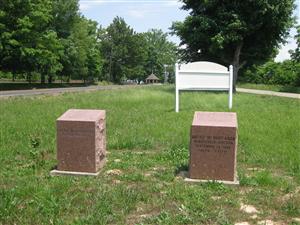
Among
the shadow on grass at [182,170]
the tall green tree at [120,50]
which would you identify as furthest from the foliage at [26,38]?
the tall green tree at [120,50]

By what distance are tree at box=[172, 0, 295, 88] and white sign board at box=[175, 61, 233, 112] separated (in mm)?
11329

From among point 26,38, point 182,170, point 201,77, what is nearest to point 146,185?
point 182,170

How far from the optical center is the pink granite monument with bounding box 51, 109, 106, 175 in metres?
6.88

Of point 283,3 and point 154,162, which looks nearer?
point 154,162

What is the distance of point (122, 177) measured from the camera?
21.6 ft

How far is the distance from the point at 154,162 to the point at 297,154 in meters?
2.65

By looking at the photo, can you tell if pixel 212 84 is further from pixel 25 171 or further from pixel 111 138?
pixel 25 171

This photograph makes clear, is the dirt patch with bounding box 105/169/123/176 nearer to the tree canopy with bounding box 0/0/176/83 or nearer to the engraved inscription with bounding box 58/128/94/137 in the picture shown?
the engraved inscription with bounding box 58/128/94/137

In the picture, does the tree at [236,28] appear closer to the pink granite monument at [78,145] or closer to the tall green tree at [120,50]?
the pink granite monument at [78,145]

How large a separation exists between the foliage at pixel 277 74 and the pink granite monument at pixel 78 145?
104 ft

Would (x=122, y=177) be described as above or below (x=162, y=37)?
below

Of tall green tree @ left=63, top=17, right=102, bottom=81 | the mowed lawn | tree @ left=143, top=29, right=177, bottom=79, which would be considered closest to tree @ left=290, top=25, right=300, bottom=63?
the mowed lawn

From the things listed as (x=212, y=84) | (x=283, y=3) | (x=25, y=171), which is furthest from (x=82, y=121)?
(x=283, y=3)

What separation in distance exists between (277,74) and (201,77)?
98.0ft
